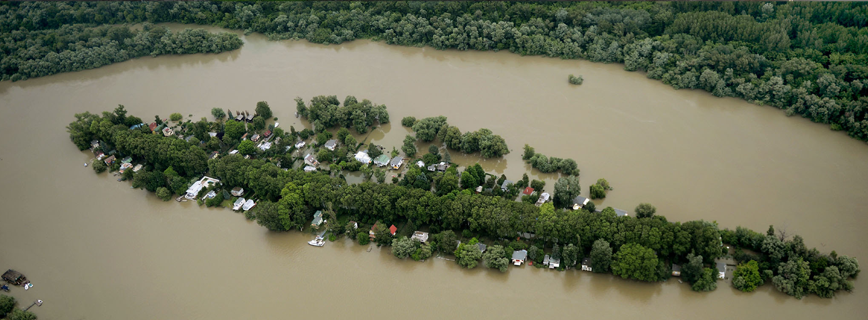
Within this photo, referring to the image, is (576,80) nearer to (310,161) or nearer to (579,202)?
(579,202)

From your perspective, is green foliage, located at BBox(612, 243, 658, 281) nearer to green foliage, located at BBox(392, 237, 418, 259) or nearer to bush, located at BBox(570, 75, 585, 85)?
green foliage, located at BBox(392, 237, 418, 259)

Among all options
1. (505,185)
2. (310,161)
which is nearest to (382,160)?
(310,161)

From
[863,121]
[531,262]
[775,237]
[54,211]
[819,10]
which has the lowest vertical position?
[54,211]

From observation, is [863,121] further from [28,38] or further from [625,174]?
[28,38]

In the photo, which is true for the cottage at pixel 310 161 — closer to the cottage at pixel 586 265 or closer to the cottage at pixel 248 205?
the cottage at pixel 248 205

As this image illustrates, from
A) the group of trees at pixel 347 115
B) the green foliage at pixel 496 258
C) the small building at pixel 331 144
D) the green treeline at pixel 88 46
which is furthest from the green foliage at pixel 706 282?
the green treeline at pixel 88 46

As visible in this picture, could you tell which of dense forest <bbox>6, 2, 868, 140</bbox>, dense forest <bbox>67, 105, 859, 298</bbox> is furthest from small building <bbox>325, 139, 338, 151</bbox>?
dense forest <bbox>6, 2, 868, 140</bbox>

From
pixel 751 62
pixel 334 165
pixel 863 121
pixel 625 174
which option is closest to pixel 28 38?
pixel 334 165
